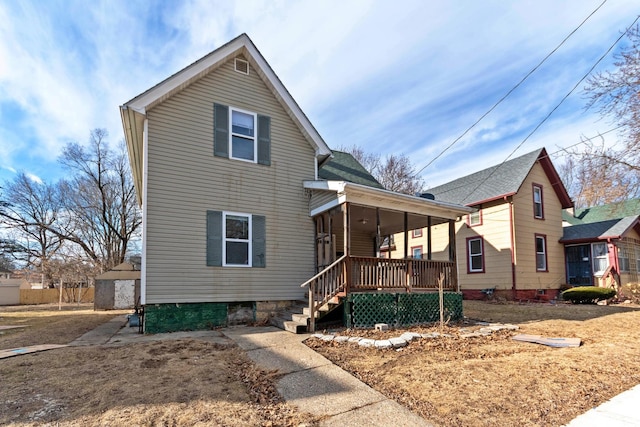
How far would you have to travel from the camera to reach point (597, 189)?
40.1 feet

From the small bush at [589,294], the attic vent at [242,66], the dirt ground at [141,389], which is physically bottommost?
the small bush at [589,294]

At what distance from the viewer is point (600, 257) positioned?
56.0ft

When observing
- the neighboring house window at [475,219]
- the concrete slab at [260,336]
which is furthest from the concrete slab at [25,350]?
the neighboring house window at [475,219]

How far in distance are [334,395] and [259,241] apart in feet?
19.8

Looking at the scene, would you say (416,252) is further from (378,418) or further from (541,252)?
(378,418)

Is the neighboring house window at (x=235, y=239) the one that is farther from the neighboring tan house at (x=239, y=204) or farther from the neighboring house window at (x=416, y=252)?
the neighboring house window at (x=416, y=252)

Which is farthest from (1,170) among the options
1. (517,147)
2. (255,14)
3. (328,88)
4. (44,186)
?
(517,147)

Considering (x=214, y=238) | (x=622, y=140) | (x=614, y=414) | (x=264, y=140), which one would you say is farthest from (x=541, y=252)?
(x=214, y=238)

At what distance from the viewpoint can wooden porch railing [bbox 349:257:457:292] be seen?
8.81 m

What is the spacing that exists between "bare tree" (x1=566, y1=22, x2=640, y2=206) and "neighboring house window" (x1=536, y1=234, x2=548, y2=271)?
4896mm

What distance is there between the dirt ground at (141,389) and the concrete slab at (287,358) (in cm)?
23

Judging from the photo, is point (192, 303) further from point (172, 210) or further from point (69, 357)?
point (69, 357)

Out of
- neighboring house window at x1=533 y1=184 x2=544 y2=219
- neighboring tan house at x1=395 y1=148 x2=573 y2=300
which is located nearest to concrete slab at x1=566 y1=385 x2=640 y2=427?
neighboring tan house at x1=395 y1=148 x2=573 y2=300

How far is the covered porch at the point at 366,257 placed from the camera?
8680 millimetres
